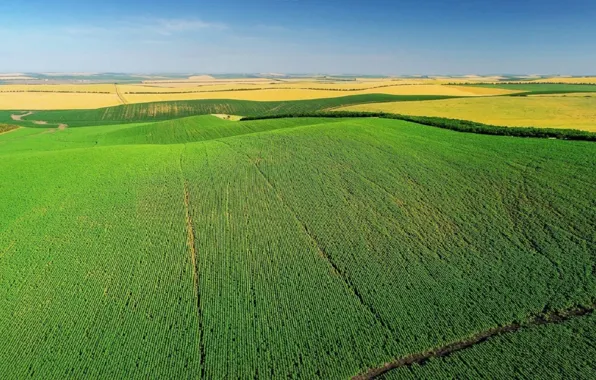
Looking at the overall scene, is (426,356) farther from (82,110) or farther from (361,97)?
(82,110)

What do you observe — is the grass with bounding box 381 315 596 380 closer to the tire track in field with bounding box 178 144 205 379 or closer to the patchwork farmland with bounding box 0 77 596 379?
the patchwork farmland with bounding box 0 77 596 379

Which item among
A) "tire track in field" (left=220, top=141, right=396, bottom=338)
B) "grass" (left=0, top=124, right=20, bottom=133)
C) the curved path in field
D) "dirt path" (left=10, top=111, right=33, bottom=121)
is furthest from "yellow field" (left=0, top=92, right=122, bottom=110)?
"tire track in field" (left=220, top=141, right=396, bottom=338)

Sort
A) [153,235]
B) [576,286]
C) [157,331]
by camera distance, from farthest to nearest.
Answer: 1. [153,235]
2. [576,286]
3. [157,331]

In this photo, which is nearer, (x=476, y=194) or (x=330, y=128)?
(x=476, y=194)

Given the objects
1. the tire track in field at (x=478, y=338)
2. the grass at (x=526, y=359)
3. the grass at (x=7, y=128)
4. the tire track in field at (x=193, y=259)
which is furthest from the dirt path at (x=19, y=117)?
the grass at (x=526, y=359)

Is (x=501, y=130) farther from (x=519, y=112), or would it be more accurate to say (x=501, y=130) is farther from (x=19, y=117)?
(x=19, y=117)

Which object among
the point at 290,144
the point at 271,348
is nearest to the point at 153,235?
the point at 271,348
